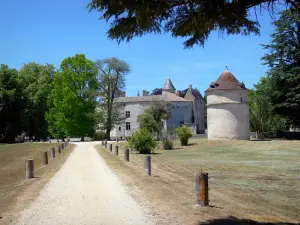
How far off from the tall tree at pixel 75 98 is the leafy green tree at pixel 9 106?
5798 millimetres

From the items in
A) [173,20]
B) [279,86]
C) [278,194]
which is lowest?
[278,194]

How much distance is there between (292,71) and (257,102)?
56.6ft

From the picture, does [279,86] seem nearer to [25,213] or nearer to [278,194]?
[278,194]

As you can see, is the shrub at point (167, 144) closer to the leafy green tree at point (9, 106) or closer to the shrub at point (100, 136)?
the leafy green tree at point (9, 106)

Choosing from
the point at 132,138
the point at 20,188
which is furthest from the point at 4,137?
the point at 20,188

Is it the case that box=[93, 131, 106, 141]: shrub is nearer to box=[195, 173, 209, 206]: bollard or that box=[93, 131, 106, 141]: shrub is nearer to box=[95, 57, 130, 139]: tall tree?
box=[95, 57, 130, 139]: tall tree

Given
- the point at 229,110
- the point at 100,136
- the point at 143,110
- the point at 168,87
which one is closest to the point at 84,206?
the point at 229,110

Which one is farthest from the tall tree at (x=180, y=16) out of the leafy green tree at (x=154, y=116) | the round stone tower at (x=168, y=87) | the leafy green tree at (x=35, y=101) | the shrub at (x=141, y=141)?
the round stone tower at (x=168, y=87)

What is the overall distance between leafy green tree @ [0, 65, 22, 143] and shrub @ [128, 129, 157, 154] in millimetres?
36011

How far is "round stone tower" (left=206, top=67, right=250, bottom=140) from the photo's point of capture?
54938mm

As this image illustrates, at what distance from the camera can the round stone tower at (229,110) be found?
54.9 metres

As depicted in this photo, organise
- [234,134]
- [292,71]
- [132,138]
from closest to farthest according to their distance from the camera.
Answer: [132,138] < [292,71] < [234,134]

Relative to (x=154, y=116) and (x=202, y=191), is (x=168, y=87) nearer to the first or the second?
(x=154, y=116)

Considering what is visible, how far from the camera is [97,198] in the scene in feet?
32.6
